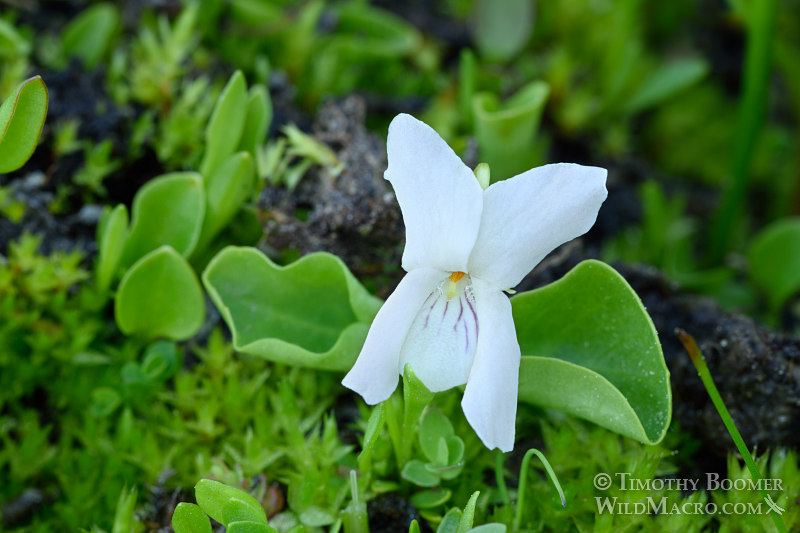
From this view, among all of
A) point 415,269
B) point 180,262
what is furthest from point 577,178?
point 180,262

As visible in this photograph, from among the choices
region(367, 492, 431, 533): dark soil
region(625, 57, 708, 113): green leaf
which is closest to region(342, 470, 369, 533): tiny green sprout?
region(367, 492, 431, 533): dark soil

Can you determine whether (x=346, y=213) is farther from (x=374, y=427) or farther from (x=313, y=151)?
(x=374, y=427)

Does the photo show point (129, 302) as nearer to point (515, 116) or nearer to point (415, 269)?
point (415, 269)

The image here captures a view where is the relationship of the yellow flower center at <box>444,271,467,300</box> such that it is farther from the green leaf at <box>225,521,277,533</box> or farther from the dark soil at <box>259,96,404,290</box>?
the green leaf at <box>225,521,277,533</box>

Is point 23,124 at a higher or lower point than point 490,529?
higher

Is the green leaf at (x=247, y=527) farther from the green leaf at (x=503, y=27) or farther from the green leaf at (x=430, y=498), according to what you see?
the green leaf at (x=503, y=27)

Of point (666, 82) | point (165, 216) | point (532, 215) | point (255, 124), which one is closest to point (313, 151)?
point (255, 124)
